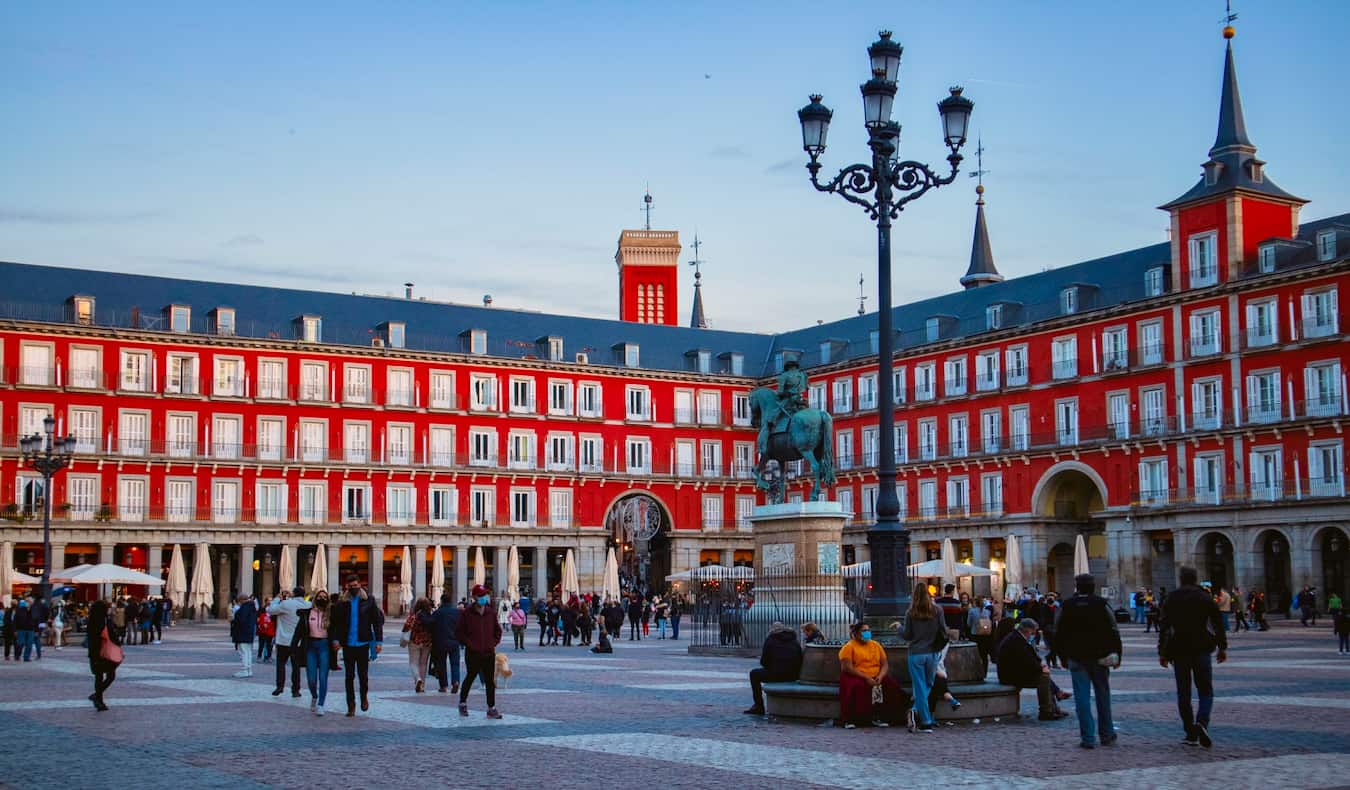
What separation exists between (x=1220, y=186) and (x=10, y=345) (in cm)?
5036

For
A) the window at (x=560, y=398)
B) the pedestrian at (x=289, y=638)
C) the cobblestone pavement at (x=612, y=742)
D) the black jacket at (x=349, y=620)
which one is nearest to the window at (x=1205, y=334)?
the window at (x=560, y=398)

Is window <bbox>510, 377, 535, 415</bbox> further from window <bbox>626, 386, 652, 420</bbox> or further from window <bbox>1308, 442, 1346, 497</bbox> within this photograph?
window <bbox>1308, 442, 1346, 497</bbox>

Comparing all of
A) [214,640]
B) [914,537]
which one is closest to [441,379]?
[914,537]

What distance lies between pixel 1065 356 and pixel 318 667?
→ 172ft

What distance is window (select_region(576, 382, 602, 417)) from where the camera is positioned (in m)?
78.3

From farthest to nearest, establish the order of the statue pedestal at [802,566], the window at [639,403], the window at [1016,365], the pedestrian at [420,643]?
the window at [639,403] → the window at [1016,365] → the statue pedestal at [802,566] → the pedestrian at [420,643]

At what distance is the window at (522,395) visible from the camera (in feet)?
252

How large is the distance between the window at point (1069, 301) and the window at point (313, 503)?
35015 millimetres

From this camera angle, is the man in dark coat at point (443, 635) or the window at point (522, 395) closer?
the man in dark coat at point (443, 635)

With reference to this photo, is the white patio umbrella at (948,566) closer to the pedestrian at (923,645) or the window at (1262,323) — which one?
the window at (1262,323)

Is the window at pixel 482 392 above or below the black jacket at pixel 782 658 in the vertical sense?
above

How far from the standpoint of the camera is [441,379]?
245 ft

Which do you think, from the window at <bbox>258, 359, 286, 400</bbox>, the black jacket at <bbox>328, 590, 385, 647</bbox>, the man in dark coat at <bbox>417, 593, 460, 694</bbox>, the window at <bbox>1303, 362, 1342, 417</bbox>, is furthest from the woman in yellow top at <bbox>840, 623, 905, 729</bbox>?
the window at <bbox>258, 359, 286, 400</bbox>

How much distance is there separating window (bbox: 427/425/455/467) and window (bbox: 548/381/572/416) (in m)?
5.58
